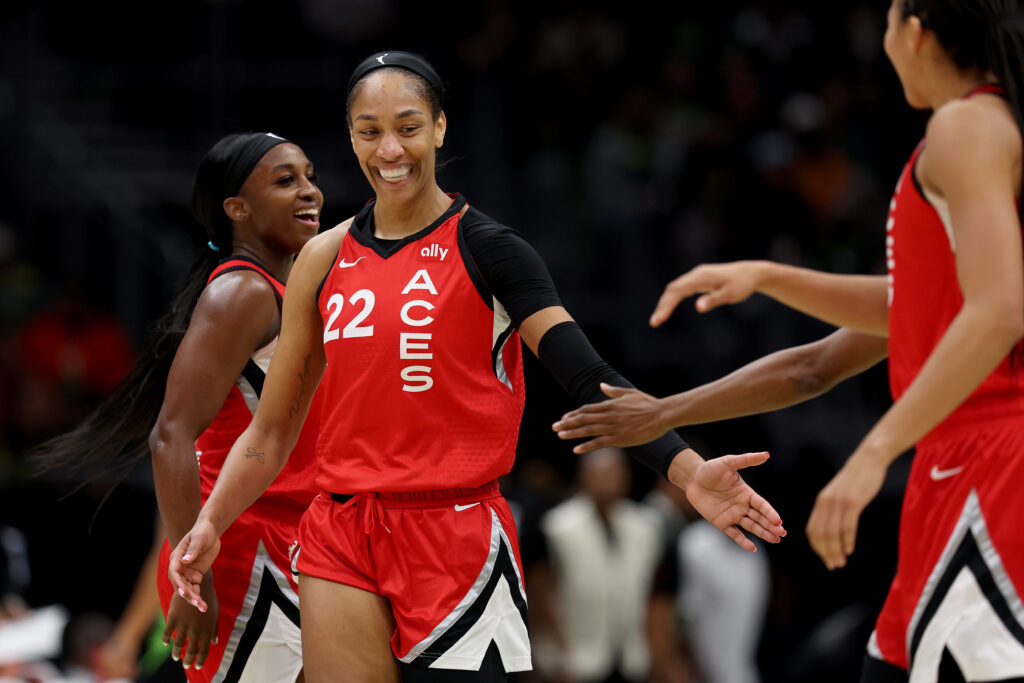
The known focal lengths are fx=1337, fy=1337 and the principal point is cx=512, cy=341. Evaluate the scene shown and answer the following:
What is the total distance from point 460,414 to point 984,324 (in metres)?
1.38

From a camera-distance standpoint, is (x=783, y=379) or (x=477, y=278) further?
(x=783, y=379)

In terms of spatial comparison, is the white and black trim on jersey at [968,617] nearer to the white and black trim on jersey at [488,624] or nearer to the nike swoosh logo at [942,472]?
the nike swoosh logo at [942,472]

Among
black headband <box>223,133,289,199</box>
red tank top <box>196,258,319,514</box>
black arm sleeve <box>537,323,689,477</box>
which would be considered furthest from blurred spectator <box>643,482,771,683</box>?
black arm sleeve <box>537,323,689,477</box>

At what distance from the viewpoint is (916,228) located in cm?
334

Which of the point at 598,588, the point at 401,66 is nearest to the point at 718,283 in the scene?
the point at 401,66

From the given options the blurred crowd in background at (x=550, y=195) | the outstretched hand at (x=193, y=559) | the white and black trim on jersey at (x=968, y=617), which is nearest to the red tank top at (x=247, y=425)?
the outstretched hand at (x=193, y=559)

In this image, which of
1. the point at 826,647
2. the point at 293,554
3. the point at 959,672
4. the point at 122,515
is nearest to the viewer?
the point at 959,672

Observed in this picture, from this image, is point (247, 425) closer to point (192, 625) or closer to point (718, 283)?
point (192, 625)

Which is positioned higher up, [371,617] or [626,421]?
[626,421]

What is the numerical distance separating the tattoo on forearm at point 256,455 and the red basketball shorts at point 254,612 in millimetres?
491

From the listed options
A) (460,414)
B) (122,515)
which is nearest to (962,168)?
(460,414)

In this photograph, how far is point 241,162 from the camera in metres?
4.54

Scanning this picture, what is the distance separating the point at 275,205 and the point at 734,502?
6.74ft

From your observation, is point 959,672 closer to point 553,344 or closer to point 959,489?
point 959,489
